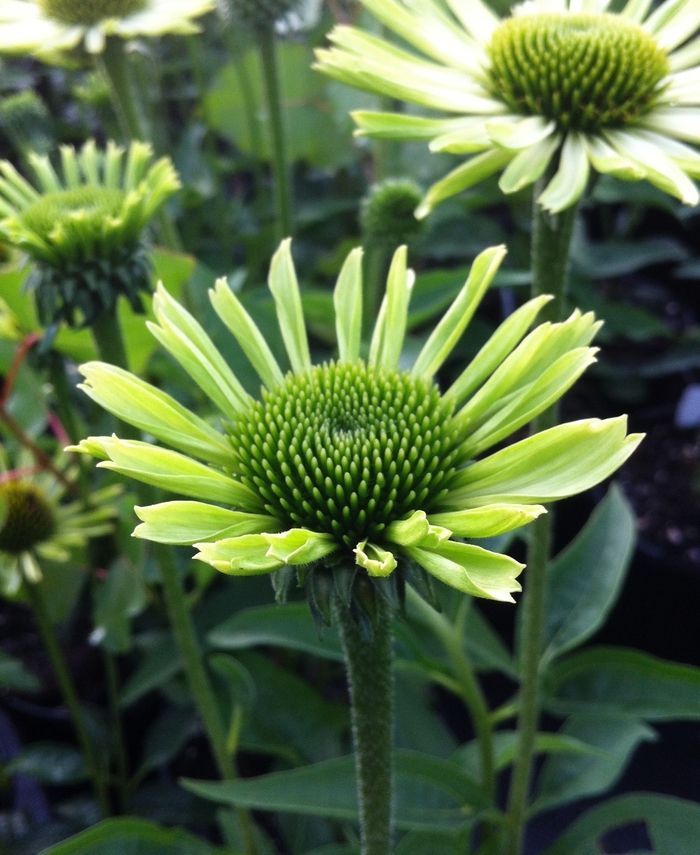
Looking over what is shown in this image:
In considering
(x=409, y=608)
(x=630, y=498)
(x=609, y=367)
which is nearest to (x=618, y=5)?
(x=609, y=367)

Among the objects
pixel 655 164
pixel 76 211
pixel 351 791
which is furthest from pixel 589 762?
pixel 76 211

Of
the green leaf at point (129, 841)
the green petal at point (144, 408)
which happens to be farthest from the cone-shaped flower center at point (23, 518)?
the green petal at point (144, 408)

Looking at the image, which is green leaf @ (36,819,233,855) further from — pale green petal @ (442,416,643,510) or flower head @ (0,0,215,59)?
flower head @ (0,0,215,59)

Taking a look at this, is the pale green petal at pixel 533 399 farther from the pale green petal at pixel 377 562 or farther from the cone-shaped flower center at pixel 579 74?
the cone-shaped flower center at pixel 579 74

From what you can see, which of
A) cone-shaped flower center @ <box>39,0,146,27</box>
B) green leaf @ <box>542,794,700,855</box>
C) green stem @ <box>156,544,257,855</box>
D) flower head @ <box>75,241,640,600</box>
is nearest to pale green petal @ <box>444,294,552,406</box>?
flower head @ <box>75,241,640,600</box>

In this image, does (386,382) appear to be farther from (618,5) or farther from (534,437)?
(618,5)
